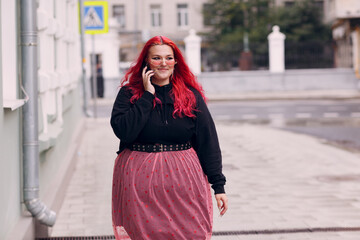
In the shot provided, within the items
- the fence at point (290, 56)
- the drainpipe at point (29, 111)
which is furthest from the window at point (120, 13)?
the drainpipe at point (29, 111)

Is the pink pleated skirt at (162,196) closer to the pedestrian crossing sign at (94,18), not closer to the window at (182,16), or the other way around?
the pedestrian crossing sign at (94,18)

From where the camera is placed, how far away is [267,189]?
894 cm

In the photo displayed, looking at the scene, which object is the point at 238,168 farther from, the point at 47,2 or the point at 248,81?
the point at 248,81

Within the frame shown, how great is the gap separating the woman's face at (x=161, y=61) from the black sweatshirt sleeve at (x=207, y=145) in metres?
0.25

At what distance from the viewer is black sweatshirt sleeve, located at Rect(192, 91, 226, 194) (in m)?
4.23

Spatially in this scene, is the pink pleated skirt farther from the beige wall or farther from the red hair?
the beige wall

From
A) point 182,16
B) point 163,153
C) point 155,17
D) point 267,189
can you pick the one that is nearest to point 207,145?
point 163,153

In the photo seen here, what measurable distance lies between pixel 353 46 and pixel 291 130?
2065 cm

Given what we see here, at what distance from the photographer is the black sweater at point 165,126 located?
158 inches

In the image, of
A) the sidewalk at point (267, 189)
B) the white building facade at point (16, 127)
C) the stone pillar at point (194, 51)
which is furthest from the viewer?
the stone pillar at point (194, 51)

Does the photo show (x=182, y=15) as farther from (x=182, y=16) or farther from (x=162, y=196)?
(x=162, y=196)

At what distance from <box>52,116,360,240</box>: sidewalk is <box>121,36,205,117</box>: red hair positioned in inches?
94.9

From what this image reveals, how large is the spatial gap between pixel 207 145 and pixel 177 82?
0.40 m

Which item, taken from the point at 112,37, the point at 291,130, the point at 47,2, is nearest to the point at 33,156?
the point at 47,2
